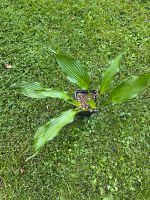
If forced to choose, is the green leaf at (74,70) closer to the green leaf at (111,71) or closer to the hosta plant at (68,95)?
the hosta plant at (68,95)

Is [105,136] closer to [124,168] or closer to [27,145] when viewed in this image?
[124,168]

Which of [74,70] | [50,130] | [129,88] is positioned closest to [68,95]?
[74,70]

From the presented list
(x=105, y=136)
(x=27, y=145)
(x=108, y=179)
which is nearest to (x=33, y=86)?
(x=27, y=145)

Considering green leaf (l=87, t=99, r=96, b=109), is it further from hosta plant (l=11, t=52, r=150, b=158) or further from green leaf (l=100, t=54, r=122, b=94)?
A: green leaf (l=100, t=54, r=122, b=94)

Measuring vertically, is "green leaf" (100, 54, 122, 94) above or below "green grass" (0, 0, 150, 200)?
above

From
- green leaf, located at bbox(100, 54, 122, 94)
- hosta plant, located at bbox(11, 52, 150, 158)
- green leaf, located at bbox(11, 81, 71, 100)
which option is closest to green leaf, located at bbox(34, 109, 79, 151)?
hosta plant, located at bbox(11, 52, 150, 158)

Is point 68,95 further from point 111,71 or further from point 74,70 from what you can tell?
point 111,71

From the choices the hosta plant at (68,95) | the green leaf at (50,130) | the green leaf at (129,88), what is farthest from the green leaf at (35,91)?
the green leaf at (129,88)
